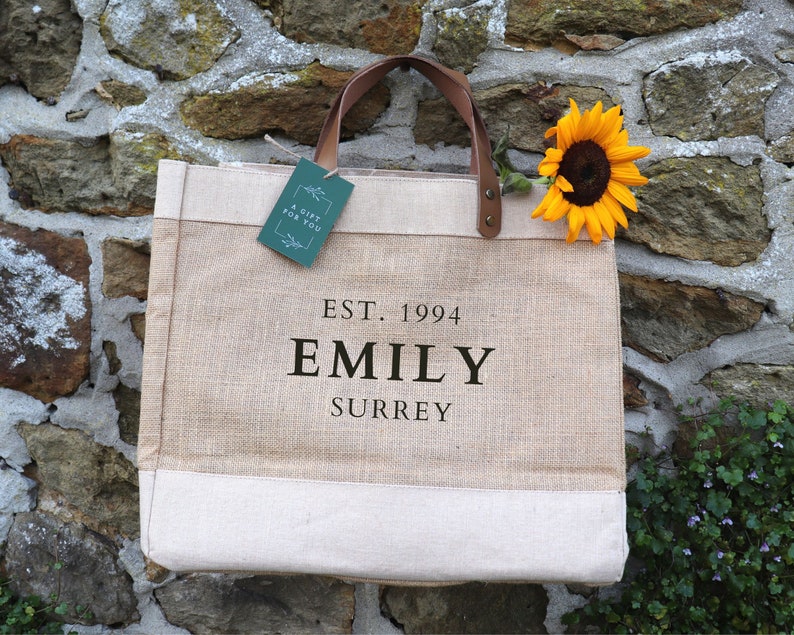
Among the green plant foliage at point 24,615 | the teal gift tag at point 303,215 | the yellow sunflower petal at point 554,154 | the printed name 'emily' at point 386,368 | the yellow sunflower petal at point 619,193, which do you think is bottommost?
the green plant foliage at point 24,615

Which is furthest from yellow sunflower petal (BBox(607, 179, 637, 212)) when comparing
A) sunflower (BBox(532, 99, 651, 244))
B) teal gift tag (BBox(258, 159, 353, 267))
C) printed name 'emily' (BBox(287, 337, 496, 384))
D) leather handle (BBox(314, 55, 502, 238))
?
teal gift tag (BBox(258, 159, 353, 267))

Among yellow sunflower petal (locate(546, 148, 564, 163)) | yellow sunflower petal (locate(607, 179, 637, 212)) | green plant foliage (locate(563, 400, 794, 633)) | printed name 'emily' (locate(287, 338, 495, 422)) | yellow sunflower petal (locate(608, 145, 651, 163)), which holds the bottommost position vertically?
green plant foliage (locate(563, 400, 794, 633))

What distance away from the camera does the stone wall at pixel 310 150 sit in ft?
3.29

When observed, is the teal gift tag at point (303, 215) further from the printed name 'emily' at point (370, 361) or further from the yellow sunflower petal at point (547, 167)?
the yellow sunflower petal at point (547, 167)

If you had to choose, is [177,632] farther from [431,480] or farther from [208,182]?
[208,182]

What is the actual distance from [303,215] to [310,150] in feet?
0.72

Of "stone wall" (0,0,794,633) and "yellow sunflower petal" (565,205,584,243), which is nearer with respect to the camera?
"yellow sunflower petal" (565,205,584,243)

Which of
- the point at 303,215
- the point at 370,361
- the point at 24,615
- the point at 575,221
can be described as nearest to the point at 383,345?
the point at 370,361

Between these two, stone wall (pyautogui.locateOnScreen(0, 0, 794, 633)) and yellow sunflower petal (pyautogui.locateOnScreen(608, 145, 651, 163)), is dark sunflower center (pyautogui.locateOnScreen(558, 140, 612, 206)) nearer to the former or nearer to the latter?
yellow sunflower petal (pyautogui.locateOnScreen(608, 145, 651, 163))

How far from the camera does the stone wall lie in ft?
3.29

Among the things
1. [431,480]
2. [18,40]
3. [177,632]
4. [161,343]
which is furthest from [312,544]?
[18,40]

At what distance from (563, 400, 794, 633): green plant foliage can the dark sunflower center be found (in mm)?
437

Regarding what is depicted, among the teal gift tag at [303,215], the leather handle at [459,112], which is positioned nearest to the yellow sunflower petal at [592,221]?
the leather handle at [459,112]

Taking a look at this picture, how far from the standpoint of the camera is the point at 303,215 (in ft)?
2.91
